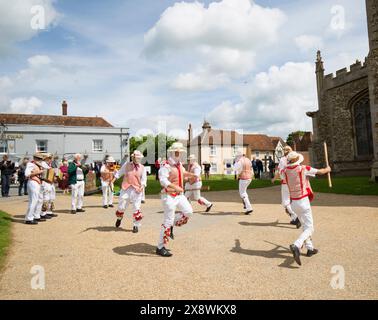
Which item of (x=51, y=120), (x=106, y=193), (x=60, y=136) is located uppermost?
(x=51, y=120)

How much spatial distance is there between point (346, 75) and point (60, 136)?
29560mm

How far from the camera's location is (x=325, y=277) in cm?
418

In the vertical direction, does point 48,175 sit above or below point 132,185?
above

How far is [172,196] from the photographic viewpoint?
5.65m

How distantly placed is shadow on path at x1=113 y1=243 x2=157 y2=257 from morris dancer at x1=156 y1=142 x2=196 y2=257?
0.86ft

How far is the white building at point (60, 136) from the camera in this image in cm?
3173

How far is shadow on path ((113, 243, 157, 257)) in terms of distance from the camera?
5.50m

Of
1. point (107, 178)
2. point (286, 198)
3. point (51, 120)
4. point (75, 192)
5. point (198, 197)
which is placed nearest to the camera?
point (286, 198)

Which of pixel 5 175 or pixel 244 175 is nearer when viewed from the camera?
pixel 244 175

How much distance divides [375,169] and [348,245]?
12370 millimetres

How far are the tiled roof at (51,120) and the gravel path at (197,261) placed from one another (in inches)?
1190

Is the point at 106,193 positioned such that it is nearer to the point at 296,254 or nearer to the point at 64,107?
the point at 296,254

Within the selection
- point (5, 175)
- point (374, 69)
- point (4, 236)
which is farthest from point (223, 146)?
point (4, 236)
